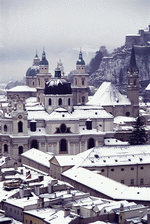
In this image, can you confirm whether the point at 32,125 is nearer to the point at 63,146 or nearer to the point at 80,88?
the point at 63,146

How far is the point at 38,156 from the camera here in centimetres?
6744

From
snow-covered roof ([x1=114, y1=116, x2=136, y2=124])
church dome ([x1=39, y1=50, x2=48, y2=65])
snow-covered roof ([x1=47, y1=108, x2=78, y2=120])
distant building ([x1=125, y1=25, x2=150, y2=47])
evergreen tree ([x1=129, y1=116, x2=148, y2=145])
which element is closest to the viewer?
snow-covered roof ([x1=47, y1=108, x2=78, y2=120])

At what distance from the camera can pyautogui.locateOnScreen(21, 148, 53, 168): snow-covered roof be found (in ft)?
214

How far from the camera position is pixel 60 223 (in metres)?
42.0

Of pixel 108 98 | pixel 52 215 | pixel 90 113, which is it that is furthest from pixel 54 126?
pixel 52 215

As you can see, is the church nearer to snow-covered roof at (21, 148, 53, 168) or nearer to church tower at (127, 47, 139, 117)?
snow-covered roof at (21, 148, 53, 168)

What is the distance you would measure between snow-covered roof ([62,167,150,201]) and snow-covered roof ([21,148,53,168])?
721 centimetres

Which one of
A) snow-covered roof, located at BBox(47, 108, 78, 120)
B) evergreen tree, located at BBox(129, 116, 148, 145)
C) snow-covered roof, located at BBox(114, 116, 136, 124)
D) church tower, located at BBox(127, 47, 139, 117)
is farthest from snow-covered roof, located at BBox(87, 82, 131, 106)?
snow-covered roof, located at BBox(47, 108, 78, 120)

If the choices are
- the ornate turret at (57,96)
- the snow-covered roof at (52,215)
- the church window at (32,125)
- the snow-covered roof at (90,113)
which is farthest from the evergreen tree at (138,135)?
the snow-covered roof at (52,215)

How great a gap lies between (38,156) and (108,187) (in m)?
17.6

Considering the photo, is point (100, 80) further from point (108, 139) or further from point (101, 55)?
point (108, 139)

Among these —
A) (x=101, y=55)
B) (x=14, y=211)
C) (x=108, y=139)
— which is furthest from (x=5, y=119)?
(x=101, y=55)

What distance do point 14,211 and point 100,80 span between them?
102170 mm

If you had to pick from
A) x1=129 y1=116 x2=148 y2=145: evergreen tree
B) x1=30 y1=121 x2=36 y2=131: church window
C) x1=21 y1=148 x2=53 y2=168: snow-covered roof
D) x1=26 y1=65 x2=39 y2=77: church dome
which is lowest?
x1=21 y1=148 x2=53 y2=168: snow-covered roof
